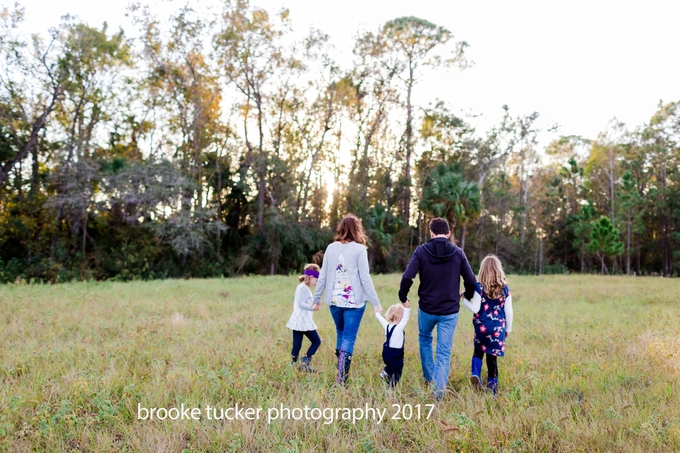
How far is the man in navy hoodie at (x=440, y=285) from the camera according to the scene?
464 centimetres

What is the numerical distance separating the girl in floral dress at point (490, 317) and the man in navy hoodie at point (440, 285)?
273 mm

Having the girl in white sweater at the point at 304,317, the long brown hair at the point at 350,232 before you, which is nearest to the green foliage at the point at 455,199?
the girl in white sweater at the point at 304,317

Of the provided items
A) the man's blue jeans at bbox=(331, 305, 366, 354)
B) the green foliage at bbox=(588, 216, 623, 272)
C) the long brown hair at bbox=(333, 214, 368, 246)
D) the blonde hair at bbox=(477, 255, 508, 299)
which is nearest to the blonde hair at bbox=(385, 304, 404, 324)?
the man's blue jeans at bbox=(331, 305, 366, 354)

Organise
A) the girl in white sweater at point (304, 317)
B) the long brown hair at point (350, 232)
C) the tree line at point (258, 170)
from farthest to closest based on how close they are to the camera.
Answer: the tree line at point (258, 170) < the girl in white sweater at point (304, 317) < the long brown hair at point (350, 232)

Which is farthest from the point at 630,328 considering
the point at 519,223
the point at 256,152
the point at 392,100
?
the point at 519,223

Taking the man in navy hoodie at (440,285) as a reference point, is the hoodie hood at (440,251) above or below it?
above

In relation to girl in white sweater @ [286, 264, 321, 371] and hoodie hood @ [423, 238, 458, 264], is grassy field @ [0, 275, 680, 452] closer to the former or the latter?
girl in white sweater @ [286, 264, 321, 371]

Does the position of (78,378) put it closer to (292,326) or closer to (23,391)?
(23,391)

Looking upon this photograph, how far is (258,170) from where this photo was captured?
2434 centimetres

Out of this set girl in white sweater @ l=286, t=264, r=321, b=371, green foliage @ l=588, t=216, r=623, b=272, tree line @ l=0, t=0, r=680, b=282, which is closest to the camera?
girl in white sweater @ l=286, t=264, r=321, b=371

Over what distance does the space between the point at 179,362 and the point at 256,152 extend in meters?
20.8

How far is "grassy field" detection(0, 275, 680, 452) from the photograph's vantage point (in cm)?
357

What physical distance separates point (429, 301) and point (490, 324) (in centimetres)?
80

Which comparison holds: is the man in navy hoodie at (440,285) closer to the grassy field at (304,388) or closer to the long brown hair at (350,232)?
the grassy field at (304,388)
